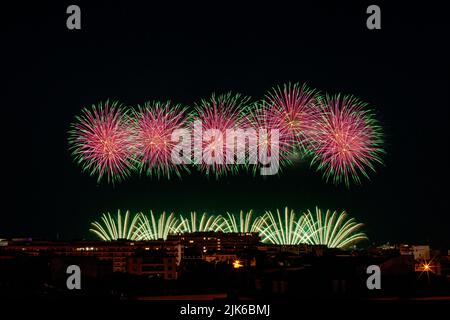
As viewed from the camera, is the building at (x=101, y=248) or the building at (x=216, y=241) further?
→ the building at (x=216, y=241)

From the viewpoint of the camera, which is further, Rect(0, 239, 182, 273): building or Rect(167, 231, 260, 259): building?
Rect(167, 231, 260, 259): building

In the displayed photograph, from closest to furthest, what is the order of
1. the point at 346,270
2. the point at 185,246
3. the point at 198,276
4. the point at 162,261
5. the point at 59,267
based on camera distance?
1. the point at 346,270
2. the point at 59,267
3. the point at 198,276
4. the point at 162,261
5. the point at 185,246

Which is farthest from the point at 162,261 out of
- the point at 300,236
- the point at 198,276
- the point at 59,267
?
the point at 59,267

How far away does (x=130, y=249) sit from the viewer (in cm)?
5041

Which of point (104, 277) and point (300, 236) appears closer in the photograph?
point (104, 277)

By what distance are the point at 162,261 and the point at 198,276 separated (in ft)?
35.0

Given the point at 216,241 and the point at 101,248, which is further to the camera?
the point at 216,241
